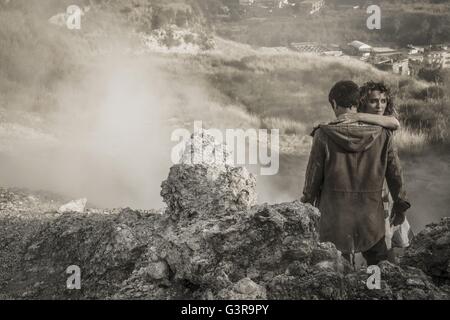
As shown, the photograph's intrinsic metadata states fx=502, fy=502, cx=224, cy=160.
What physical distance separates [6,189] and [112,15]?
15.5m

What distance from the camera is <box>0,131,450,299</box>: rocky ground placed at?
2.07 m

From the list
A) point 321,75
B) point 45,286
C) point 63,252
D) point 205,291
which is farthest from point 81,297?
point 321,75

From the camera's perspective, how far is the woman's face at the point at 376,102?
2.80 metres

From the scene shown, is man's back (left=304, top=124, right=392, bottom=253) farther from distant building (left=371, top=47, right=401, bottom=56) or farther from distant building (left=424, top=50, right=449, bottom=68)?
distant building (left=371, top=47, right=401, bottom=56)

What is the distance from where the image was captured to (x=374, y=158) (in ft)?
8.91

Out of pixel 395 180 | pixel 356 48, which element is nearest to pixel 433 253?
pixel 395 180

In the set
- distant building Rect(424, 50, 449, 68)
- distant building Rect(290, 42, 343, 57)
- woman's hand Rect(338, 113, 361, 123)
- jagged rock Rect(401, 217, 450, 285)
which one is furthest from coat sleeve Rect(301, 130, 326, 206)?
distant building Rect(290, 42, 343, 57)

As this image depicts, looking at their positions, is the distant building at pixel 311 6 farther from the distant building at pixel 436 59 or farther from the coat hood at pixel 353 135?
the coat hood at pixel 353 135

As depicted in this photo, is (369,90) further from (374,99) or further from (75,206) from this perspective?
(75,206)

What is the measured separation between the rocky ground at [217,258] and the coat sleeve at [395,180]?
235mm

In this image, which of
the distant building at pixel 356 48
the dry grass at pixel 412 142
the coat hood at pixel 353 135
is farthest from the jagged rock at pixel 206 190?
the distant building at pixel 356 48

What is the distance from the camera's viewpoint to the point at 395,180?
2.80 meters

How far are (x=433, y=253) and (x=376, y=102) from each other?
876 millimetres
